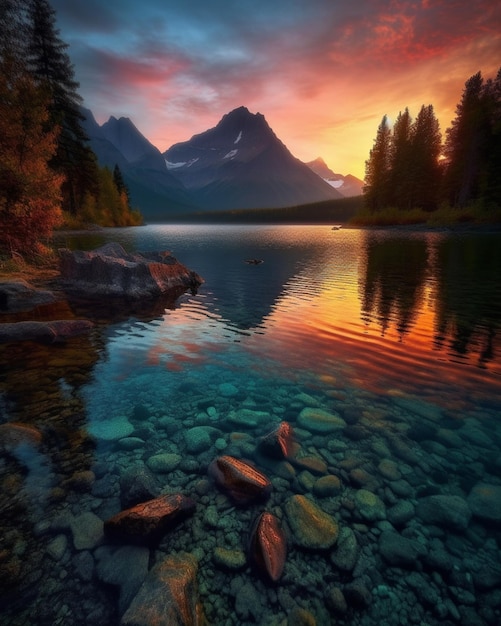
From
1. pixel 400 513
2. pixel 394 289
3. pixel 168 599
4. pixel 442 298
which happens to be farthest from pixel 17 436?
pixel 394 289

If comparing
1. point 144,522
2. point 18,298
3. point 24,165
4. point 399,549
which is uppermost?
point 24,165

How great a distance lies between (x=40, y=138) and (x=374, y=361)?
2234 cm

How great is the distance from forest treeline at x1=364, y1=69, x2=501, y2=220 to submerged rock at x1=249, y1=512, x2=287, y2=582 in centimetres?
6922

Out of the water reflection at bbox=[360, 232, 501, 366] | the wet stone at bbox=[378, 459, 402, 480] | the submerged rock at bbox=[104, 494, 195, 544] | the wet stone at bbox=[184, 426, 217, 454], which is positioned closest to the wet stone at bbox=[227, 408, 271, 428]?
the wet stone at bbox=[184, 426, 217, 454]

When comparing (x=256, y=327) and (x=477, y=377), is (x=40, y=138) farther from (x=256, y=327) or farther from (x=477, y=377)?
(x=477, y=377)

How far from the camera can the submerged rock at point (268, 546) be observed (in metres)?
3.07

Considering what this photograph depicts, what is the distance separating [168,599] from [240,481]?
1.60 m

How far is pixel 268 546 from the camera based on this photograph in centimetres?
324

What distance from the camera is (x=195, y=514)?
379 cm

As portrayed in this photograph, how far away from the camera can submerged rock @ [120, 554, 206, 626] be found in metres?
2.44

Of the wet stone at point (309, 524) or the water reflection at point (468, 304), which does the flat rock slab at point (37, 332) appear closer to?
the wet stone at point (309, 524)

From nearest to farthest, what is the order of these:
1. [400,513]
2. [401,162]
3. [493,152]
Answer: [400,513] < [493,152] < [401,162]

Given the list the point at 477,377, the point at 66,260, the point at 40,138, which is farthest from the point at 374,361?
the point at 40,138

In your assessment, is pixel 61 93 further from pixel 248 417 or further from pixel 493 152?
pixel 493 152
